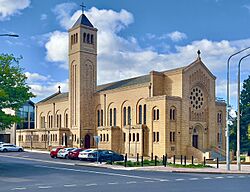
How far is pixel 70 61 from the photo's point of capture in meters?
70.8

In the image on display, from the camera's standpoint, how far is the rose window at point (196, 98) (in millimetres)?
56281

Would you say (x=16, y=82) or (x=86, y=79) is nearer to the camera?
(x=16, y=82)

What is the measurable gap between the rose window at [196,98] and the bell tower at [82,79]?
1858 cm

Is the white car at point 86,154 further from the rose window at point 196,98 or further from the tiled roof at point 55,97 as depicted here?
the tiled roof at point 55,97

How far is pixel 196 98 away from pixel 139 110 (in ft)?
25.2

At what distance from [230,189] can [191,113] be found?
1492 inches

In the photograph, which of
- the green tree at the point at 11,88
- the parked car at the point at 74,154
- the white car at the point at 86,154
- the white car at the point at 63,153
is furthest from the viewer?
the white car at the point at 63,153

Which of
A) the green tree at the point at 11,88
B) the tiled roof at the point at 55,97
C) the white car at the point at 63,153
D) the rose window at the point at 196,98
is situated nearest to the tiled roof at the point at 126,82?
the rose window at the point at 196,98

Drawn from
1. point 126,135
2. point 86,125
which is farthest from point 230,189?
point 86,125

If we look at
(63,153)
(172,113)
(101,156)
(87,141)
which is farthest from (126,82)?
(101,156)

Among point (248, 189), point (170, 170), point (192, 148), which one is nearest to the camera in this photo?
point (248, 189)

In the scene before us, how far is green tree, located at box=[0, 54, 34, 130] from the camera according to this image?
33.9m

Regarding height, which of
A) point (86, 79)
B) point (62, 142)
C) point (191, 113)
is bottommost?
point (62, 142)

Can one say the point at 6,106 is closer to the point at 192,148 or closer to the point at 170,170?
the point at 170,170
